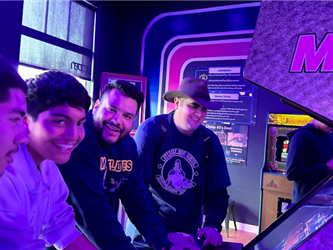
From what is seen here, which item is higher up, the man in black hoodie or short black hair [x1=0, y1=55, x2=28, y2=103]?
short black hair [x1=0, y1=55, x2=28, y2=103]

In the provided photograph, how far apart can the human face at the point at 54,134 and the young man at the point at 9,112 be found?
173mm

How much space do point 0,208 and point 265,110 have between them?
3913 mm

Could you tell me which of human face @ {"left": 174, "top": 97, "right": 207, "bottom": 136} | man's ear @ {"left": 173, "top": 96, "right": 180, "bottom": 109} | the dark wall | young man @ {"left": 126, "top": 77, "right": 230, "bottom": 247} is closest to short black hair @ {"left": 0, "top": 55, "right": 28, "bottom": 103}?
young man @ {"left": 126, "top": 77, "right": 230, "bottom": 247}

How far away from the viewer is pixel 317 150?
214 centimetres

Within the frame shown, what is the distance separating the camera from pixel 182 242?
42.6 inches

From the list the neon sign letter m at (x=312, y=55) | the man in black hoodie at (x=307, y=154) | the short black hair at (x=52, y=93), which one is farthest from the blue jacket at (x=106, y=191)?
the man in black hoodie at (x=307, y=154)

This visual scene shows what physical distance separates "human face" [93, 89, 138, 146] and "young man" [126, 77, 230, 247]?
50 centimetres

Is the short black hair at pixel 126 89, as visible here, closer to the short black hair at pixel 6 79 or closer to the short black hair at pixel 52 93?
the short black hair at pixel 52 93

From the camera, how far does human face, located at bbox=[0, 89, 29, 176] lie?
294 mm

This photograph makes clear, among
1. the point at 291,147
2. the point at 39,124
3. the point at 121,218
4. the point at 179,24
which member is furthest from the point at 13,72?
the point at 179,24

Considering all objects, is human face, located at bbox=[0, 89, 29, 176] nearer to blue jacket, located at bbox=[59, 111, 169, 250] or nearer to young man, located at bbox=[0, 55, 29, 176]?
young man, located at bbox=[0, 55, 29, 176]

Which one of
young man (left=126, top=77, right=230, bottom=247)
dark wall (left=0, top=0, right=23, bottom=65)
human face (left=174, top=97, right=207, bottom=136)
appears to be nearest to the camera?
young man (left=126, top=77, right=230, bottom=247)

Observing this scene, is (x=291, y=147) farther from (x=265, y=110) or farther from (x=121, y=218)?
(x=265, y=110)

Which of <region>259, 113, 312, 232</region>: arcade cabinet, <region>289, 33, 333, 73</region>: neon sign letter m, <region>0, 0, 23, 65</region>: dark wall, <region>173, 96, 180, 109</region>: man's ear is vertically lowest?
<region>259, 113, 312, 232</region>: arcade cabinet
